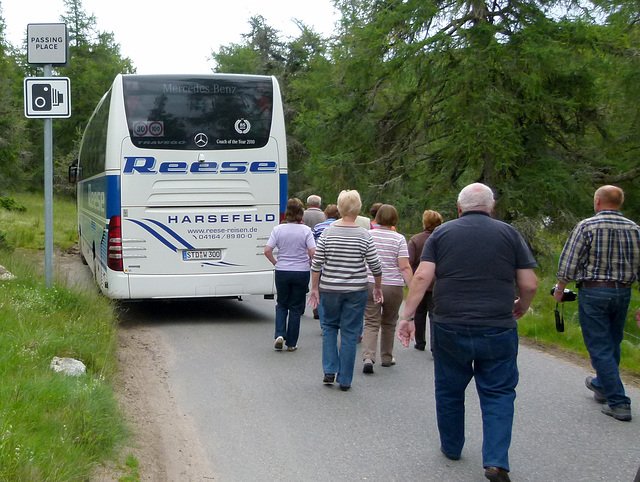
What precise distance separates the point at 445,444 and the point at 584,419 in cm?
172

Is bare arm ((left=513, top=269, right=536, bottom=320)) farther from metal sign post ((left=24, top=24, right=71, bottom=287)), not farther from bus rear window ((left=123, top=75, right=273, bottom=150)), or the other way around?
bus rear window ((left=123, top=75, right=273, bottom=150))

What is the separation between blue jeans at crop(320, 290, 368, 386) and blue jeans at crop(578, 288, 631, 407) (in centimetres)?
208

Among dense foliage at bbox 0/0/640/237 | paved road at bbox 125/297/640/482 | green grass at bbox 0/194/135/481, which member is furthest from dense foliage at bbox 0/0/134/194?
paved road at bbox 125/297/640/482

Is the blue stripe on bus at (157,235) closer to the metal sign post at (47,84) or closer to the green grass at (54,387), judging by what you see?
the green grass at (54,387)

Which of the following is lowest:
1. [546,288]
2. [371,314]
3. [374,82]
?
[546,288]

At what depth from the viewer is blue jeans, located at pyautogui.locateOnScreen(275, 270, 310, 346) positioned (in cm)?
914

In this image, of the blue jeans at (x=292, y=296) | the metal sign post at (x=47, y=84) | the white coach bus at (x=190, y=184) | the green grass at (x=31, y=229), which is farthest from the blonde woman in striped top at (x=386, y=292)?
the green grass at (x=31, y=229)

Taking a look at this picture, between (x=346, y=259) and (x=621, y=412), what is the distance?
Answer: 2.79 meters

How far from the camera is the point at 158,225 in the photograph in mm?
10961

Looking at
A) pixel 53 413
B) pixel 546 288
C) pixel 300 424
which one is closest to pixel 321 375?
pixel 300 424

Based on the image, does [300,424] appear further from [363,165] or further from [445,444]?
[363,165]

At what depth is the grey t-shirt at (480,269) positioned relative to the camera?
16.0ft

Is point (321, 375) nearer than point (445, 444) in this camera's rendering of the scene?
No

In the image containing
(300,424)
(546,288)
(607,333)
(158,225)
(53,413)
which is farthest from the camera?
(546,288)
